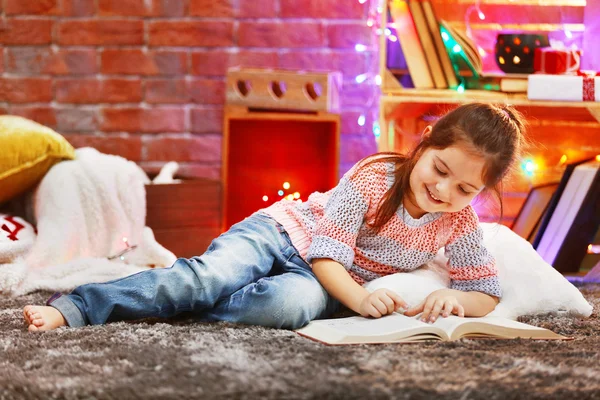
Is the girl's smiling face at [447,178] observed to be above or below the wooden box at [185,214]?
above

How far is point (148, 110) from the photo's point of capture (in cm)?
242

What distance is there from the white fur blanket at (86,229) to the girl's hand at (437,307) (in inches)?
28.8

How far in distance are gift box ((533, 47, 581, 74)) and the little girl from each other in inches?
28.2

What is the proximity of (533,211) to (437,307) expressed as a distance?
104cm

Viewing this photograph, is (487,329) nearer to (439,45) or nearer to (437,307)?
(437,307)

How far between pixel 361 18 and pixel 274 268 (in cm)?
118

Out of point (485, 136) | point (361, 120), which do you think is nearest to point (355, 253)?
point (485, 136)

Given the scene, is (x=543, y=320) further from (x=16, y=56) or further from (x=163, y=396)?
(x=16, y=56)

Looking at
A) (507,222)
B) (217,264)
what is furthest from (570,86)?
(217,264)

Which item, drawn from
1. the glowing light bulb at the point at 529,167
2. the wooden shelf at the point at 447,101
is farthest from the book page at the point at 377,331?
the glowing light bulb at the point at 529,167

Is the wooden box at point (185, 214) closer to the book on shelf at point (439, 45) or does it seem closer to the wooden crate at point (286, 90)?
the wooden crate at point (286, 90)

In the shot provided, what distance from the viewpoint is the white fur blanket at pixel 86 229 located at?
170 cm

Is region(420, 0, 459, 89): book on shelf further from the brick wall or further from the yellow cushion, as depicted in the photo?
the yellow cushion

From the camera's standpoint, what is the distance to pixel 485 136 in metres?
1.24
